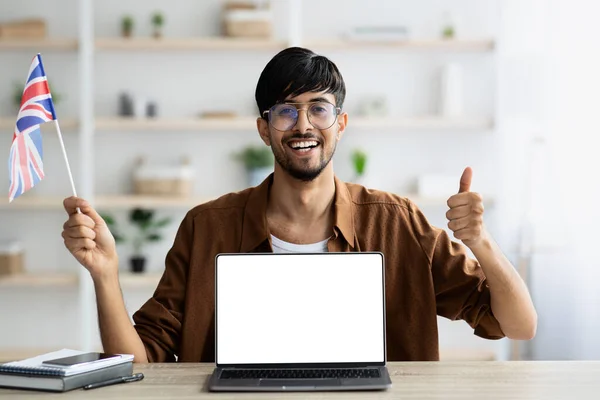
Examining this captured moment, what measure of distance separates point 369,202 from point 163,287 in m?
0.58

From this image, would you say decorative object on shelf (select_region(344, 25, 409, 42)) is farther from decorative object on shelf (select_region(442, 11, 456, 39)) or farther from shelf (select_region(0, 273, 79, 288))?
shelf (select_region(0, 273, 79, 288))

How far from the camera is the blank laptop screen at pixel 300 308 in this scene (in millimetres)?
1644

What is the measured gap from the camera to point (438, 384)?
156 centimetres

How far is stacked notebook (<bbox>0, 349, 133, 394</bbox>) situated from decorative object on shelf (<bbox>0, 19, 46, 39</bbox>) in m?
3.10

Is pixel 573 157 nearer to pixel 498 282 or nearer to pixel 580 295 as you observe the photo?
pixel 580 295

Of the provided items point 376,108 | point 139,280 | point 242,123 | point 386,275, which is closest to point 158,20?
point 242,123

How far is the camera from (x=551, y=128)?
4262 mm

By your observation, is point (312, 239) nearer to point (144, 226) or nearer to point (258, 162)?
point (258, 162)

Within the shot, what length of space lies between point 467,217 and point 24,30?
327 cm

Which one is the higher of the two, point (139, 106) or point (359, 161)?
point (139, 106)

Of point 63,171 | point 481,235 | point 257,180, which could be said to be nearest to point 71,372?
point 481,235

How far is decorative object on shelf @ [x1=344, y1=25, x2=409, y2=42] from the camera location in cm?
426

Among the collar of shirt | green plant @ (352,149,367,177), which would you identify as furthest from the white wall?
the collar of shirt

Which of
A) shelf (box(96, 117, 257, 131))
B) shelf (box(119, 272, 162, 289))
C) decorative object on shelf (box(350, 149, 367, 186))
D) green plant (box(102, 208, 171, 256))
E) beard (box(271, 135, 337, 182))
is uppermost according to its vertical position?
shelf (box(96, 117, 257, 131))
